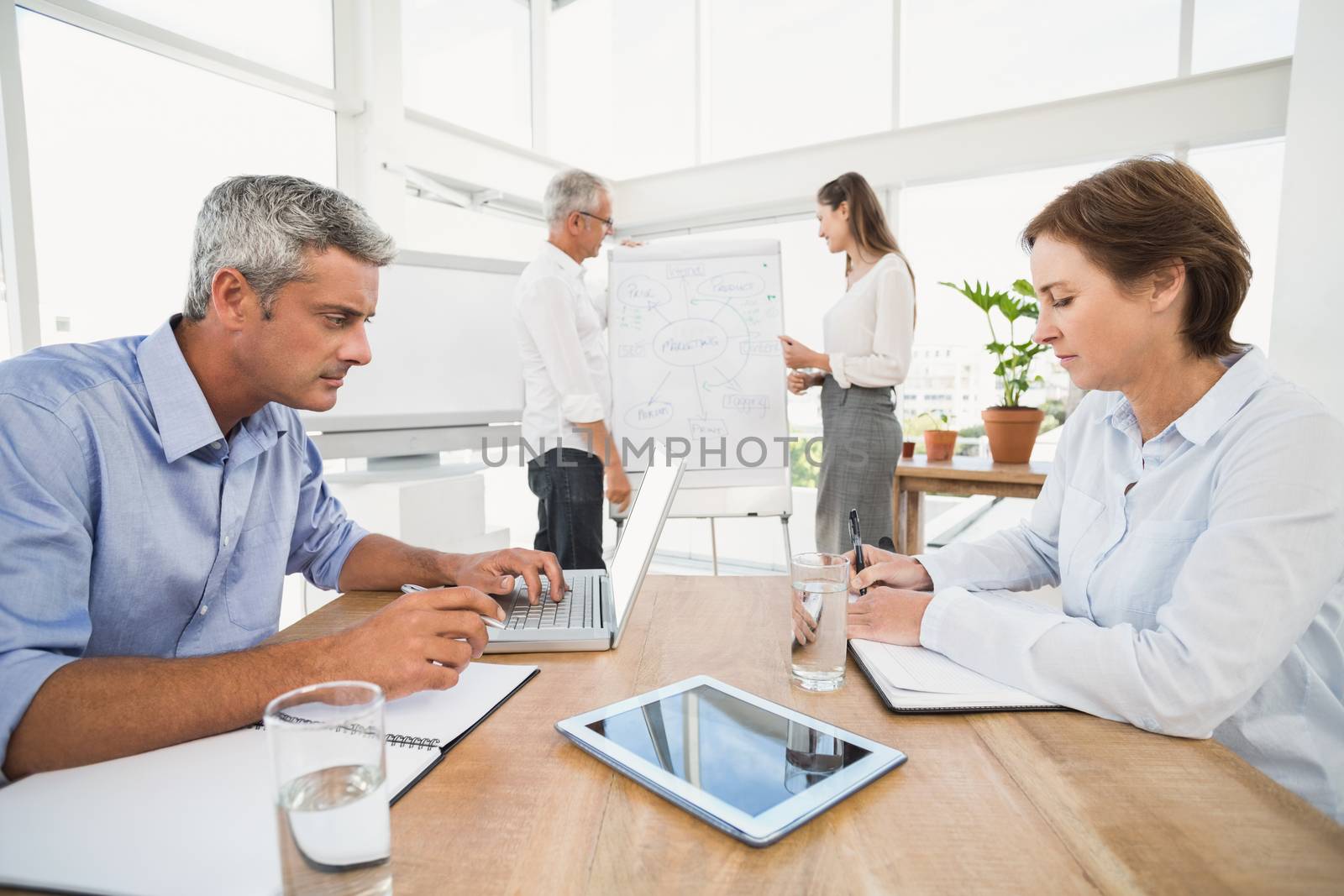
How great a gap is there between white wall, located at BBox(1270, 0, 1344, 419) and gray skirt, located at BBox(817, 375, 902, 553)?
152 cm

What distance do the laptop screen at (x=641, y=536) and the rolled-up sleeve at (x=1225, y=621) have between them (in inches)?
18.3

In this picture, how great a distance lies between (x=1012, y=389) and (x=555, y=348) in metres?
1.84

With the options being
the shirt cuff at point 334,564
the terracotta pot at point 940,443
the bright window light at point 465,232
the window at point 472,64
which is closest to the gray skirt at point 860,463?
the terracotta pot at point 940,443

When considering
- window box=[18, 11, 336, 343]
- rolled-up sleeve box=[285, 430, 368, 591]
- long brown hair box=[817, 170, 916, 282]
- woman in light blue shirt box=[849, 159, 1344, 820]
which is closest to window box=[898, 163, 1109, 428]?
long brown hair box=[817, 170, 916, 282]

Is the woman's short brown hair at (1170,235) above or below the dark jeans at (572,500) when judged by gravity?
above

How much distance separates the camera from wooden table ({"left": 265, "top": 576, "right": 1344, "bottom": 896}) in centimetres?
50

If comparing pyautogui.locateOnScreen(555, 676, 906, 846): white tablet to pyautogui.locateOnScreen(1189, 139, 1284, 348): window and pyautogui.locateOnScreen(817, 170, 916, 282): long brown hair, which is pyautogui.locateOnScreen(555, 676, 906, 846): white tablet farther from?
pyautogui.locateOnScreen(1189, 139, 1284, 348): window

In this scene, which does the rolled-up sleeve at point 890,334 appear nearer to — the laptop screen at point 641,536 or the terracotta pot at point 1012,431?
the terracotta pot at point 1012,431

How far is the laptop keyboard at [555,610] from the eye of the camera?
1.00 meters

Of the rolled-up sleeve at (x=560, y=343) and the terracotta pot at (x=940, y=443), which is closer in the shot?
the rolled-up sleeve at (x=560, y=343)

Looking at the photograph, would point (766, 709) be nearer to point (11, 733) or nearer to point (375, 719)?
point (375, 719)

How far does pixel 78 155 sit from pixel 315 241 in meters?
2.24

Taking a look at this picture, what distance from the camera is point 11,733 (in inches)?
25.2

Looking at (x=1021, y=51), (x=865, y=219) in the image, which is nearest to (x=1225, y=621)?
(x=865, y=219)
